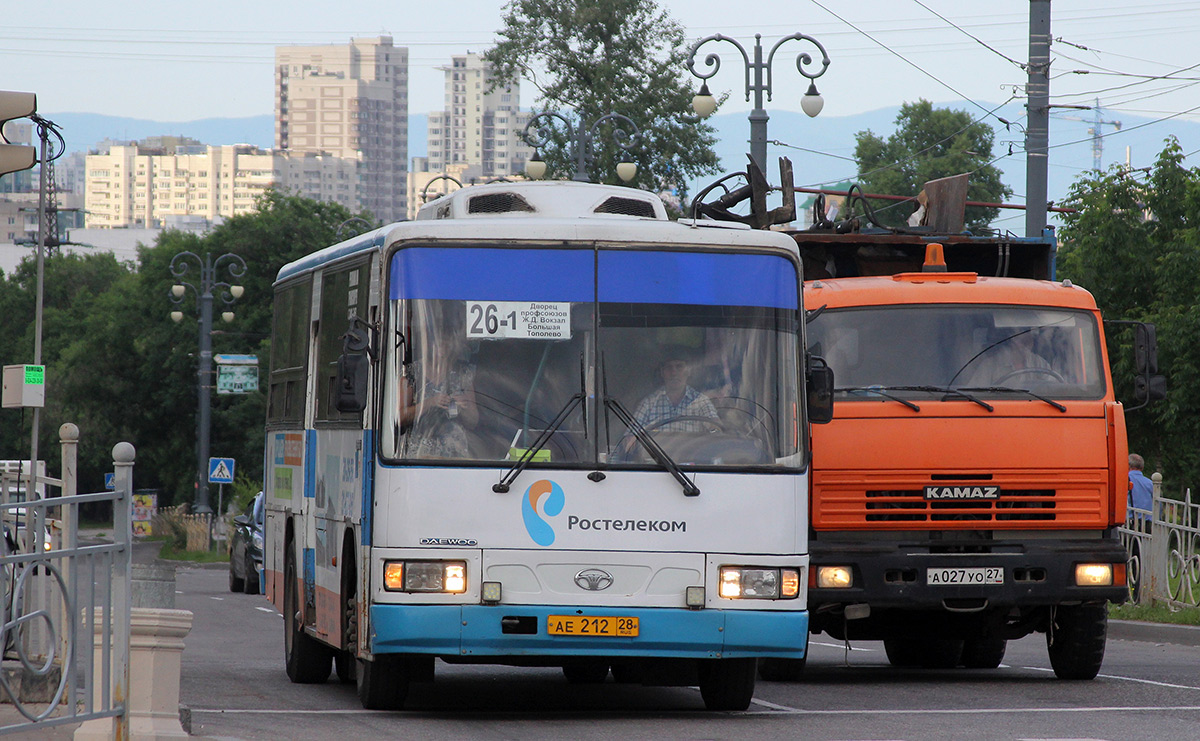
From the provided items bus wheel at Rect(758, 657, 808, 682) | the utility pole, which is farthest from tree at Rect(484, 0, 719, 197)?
bus wheel at Rect(758, 657, 808, 682)

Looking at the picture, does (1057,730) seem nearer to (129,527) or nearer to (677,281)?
(677,281)

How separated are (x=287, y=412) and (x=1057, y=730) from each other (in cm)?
650

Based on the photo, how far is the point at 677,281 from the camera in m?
11.1

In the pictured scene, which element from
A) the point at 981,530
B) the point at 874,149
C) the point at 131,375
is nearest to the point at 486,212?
the point at 981,530

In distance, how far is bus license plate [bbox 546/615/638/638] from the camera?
34.3ft

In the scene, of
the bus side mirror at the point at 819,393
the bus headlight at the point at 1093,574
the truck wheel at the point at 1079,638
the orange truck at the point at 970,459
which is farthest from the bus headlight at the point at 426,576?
the truck wheel at the point at 1079,638

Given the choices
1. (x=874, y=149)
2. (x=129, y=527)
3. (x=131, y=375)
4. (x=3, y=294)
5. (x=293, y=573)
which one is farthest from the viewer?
(x=3, y=294)

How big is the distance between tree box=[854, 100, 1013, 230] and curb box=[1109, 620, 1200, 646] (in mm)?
62286

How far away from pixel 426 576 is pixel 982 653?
6792 mm

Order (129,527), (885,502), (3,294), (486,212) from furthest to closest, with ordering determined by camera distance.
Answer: (3,294) → (885,502) → (486,212) → (129,527)

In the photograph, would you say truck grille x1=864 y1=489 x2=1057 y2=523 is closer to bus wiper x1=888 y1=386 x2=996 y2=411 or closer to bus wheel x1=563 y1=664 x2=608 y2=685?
bus wiper x1=888 y1=386 x2=996 y2=411

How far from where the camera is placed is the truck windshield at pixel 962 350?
44.0 feet

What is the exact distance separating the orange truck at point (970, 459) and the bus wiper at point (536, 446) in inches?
104

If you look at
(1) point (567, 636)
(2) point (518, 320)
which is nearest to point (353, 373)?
(2) point (518, 320)
